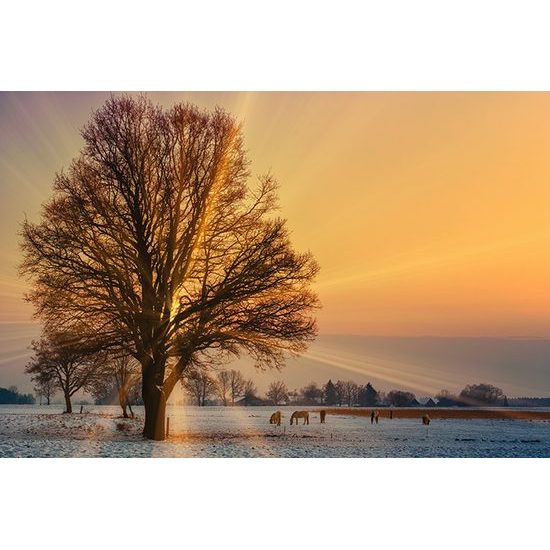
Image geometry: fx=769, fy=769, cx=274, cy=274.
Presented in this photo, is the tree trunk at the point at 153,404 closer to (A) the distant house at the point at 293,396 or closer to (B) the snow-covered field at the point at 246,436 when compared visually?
(B) the snow-covered field at the point at 246,436

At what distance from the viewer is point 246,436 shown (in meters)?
16.6

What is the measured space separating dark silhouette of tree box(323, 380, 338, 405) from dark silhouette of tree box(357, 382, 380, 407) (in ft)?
2.09

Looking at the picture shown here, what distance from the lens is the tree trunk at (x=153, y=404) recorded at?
16172mm

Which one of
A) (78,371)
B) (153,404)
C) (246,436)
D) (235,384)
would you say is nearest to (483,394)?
(246,436)

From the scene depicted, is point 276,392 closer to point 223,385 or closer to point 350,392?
point 223,385

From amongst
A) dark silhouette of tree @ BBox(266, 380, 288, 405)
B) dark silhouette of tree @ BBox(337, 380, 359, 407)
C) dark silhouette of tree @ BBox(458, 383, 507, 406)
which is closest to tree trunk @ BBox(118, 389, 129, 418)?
dark silhouette of tree @ BBox(266, 380, 288, 405)

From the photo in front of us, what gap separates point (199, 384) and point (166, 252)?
2.98 m

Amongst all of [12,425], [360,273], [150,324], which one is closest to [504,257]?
[360,273]

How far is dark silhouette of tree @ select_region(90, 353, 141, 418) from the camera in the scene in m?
17.1

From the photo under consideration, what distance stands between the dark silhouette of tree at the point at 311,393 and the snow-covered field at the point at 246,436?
3.01 ft

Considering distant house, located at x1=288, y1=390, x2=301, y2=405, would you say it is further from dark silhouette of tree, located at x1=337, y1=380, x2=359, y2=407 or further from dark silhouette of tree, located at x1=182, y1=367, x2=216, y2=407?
dark silhouette of tree, located at x1=182, y1=367, x2=216, y2=407

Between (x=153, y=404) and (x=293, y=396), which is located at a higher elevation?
(x=293, y=396)

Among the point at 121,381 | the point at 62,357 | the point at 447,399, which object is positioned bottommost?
the point at 447,399

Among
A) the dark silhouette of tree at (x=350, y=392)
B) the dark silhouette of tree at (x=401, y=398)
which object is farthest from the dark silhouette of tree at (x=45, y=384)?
the dark silhouette of tree at (x=401, y=398)
